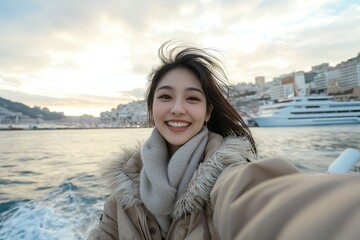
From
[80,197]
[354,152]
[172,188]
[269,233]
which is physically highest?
[269,233]

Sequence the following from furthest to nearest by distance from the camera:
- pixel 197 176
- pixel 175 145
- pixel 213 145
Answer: pixel 175 145
pixel 213 145
pixel 197 176

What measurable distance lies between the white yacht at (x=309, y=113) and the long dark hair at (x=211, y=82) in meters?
36.4

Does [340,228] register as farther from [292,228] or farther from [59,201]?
[59,201]

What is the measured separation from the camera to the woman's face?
4.46 ft

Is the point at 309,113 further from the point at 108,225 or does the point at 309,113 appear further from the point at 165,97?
the point at 108,225

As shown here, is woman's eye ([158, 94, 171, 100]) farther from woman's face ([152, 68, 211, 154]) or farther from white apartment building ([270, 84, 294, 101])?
white apartment building ([270, 84, 294, 101])

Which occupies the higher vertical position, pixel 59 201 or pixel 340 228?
pixel 340 228

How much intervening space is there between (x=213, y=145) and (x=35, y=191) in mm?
4872

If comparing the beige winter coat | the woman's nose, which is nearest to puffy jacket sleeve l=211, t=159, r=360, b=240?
the beige winter coat

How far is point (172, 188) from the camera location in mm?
1209

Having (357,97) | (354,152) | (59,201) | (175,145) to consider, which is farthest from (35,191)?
(357,97)

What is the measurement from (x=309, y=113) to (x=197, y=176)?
39.7 m

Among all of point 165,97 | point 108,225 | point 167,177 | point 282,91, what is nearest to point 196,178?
point 167,177

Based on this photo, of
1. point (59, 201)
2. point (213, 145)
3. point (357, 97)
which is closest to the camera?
point (213, 145)
